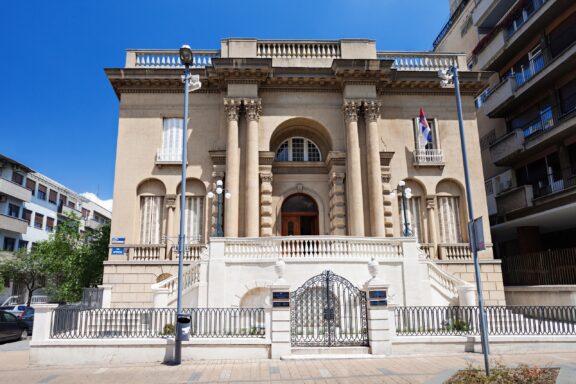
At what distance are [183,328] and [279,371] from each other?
10.1ft

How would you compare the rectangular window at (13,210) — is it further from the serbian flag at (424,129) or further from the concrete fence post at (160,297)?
the serbian flag at (424,129)

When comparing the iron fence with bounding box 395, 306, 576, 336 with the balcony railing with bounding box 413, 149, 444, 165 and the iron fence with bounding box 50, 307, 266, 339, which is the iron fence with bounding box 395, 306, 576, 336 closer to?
the iron fence with bounding box 50, 307, 266, 339

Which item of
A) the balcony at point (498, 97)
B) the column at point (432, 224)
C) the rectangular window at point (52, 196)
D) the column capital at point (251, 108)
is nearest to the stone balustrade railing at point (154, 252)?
the column capital at point (251, 108)

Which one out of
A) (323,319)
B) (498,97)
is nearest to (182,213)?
(323,319)

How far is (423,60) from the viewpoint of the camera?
2572 centimetres

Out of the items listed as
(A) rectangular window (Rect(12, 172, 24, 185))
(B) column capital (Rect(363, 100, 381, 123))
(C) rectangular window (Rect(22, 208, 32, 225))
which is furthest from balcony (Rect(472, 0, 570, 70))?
(C) rectangular window (Rect(22, 208, 32, 225))

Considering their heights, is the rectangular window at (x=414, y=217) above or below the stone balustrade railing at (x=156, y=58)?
below

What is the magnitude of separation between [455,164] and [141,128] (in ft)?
59.0

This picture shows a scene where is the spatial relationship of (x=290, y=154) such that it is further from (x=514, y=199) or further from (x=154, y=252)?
(x=514, y=199)

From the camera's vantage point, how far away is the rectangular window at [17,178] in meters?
45.2

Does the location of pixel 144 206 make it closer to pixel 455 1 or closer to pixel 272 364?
pixel 272 364

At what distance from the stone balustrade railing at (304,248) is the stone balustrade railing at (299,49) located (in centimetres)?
1245

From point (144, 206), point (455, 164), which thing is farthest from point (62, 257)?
point (455, 164)

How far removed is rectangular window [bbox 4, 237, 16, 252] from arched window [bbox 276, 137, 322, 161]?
3557cm
